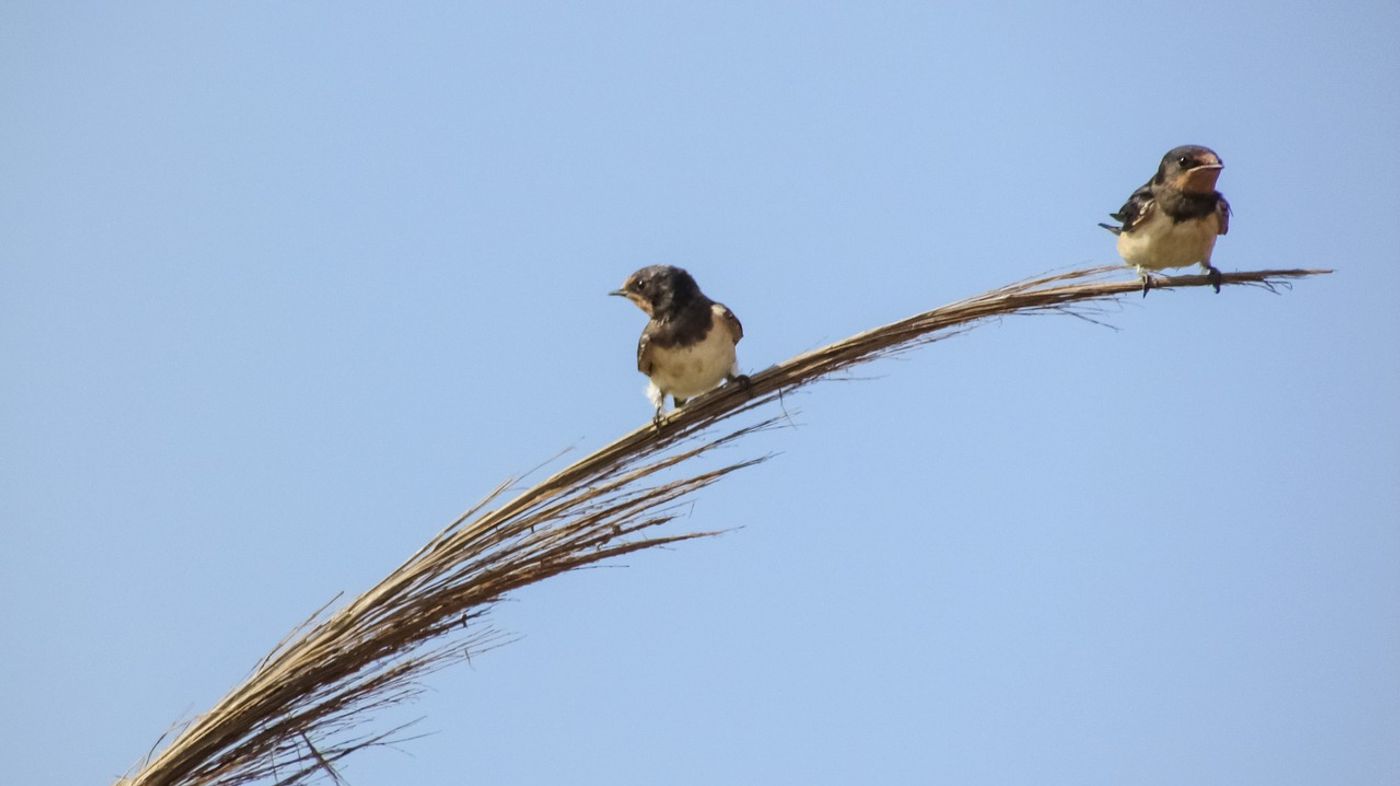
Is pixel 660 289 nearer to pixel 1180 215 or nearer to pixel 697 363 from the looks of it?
pixel 697 363

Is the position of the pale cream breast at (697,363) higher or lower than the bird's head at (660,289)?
lower

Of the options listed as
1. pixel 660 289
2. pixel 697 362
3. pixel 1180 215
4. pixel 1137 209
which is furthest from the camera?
pixel 1137 209

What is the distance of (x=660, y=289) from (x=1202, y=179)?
99.3 inches

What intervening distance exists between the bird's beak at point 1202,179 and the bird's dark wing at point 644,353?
2537mm

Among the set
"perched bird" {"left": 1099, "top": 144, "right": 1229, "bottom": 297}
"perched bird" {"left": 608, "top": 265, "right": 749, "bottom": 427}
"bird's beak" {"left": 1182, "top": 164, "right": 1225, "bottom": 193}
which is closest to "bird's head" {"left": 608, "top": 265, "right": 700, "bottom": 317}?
"perched bird" {"left": 608, "top": 265, "right": 749, "bottom": 427}

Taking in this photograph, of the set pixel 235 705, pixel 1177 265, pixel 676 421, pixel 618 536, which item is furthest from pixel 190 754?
pixel 1177 265

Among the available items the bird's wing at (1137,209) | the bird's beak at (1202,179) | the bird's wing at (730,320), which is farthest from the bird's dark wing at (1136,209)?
the bird's wing at (730,320)

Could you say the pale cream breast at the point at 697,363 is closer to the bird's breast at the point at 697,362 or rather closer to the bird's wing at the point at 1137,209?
the bird's breast at the point at 697,362

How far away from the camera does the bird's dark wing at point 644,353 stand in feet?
20.5

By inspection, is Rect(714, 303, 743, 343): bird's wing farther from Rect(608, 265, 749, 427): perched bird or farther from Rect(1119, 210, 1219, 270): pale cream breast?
Rect(1119, 210, 1219, 270): pale cream breast

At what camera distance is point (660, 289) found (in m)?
6.25

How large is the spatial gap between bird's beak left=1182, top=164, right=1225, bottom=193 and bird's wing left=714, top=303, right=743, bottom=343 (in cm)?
213

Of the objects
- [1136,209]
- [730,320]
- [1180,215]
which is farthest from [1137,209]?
[730,320]

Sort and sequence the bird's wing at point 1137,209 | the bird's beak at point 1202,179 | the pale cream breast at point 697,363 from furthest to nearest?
1. the bird's wing at point 1137,209
2. the bird's beak at point 1202,179
3. the pale cream breast at point 697,363
